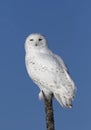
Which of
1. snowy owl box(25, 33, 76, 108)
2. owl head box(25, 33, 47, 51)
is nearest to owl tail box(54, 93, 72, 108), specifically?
snowy owl box(25, 33, 76, 108)

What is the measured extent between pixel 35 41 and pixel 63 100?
1853mm

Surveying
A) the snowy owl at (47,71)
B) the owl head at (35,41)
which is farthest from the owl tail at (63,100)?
the owl head at (35,41)

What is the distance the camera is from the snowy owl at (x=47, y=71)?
1095 centimetres

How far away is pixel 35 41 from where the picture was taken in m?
11.6

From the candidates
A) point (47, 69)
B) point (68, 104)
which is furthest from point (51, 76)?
point (68, 104)

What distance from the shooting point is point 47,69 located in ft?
37.2

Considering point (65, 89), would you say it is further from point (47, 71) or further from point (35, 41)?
point (35, 41)

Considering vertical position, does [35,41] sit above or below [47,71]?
above

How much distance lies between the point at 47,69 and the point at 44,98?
2.91ft

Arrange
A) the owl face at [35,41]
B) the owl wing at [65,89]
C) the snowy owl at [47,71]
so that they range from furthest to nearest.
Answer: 1. the owl face at [35,41]
2. the snowy owl at [47,71]
3. the owl wing at [65,89]

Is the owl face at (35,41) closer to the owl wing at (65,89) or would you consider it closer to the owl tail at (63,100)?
the owl wing at (65,89)

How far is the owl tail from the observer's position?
10.9m

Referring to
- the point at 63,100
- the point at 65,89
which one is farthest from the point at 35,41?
the point at 63,100

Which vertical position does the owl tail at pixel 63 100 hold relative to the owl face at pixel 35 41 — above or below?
below
